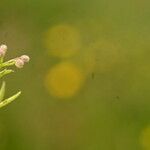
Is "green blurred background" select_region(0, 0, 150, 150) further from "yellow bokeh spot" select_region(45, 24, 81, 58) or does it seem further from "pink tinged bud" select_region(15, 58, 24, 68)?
"pink tinged bud" select_region(15, 58, 24, 68)

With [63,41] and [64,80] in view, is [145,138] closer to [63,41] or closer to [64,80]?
[64,80]

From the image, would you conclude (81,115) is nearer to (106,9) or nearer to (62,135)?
(62,135)

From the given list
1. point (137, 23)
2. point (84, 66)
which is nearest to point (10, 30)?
point (84, 66)

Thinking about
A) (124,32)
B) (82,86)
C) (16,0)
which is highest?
(16,0)

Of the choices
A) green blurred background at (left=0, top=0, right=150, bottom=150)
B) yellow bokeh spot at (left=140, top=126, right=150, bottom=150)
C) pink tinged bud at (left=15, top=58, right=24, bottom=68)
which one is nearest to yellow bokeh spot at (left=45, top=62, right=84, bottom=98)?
green blurred background at (left=0, top=0, right=150, bottom=150)

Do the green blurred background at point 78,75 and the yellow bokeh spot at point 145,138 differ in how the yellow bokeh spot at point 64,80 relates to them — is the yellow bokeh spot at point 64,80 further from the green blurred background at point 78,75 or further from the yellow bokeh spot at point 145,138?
the yellow bokeh spot at point 145,138

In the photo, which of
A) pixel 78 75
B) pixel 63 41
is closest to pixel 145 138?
pixel 78 75

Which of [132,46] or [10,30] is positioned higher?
[10,30]

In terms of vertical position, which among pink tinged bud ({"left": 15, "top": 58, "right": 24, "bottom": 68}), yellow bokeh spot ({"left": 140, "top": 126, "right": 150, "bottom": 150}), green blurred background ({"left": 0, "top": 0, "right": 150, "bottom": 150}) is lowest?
yellow bokeh spot ({"left": 140, "top": 126, "right": 150, "bottom": 150})
